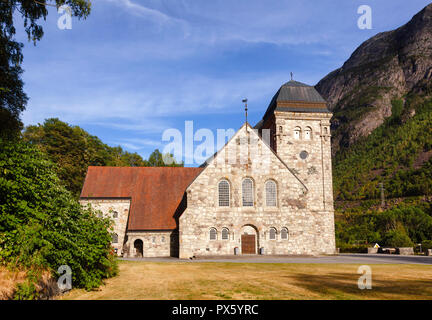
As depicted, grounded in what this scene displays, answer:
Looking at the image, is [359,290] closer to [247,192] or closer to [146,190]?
[247,192]

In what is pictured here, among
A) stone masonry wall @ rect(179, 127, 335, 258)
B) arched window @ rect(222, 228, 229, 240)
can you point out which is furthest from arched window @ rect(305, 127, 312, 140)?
arched window @ rect(222, 228, 229, 240)

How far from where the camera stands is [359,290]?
12.4 m

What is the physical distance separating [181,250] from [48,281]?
793 inches

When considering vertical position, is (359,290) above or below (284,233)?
below

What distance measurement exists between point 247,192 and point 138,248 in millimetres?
11870

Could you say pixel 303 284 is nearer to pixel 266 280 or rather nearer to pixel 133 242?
pixel 266 280

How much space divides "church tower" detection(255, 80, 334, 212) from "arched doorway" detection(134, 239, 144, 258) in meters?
17.7

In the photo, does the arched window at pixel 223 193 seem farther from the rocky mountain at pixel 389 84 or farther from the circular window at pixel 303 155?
the rocky mountain at pixel 389 84

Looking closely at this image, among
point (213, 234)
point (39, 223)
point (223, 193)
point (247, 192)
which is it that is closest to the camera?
point (39, 223)

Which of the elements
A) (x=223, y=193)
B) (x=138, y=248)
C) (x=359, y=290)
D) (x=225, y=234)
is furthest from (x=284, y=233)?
(x=359, y=290)

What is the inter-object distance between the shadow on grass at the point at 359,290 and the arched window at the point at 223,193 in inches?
666

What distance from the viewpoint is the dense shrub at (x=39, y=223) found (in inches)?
437

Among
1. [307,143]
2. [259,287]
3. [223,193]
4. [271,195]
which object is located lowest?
[259,287]

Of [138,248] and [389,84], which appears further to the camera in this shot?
[389,84]
